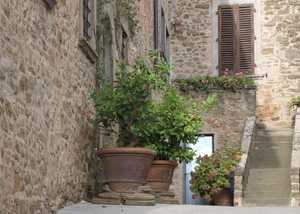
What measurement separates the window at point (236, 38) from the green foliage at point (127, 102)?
9.88 m

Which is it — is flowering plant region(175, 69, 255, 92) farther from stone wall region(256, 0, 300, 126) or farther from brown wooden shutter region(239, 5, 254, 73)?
brown wooden shutter region(239, 5, 254, 73)

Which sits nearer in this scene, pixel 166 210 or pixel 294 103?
pixel 166 210

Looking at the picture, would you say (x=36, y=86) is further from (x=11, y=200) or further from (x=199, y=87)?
(x=199, y=87)

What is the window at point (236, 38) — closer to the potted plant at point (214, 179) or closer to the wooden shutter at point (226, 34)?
the wooden shutter at point (226, 34)

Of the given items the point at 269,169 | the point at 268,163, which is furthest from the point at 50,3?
the point at 268,163

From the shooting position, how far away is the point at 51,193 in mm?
7477

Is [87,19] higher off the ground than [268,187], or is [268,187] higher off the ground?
[87,19]

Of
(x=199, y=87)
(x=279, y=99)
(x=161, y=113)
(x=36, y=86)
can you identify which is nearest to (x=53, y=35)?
(x=36, y=86)

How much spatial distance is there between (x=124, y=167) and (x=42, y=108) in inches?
88.5

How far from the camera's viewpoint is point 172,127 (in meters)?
10.4

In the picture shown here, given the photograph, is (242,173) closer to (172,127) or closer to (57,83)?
(172,127)

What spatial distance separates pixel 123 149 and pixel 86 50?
1297 millimetres

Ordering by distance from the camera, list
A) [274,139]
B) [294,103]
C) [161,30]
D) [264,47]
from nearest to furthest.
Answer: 1. [161,30]
2. [274,139]
3. [294,103]
4. [264,47]

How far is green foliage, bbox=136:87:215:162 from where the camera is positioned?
10211mm
